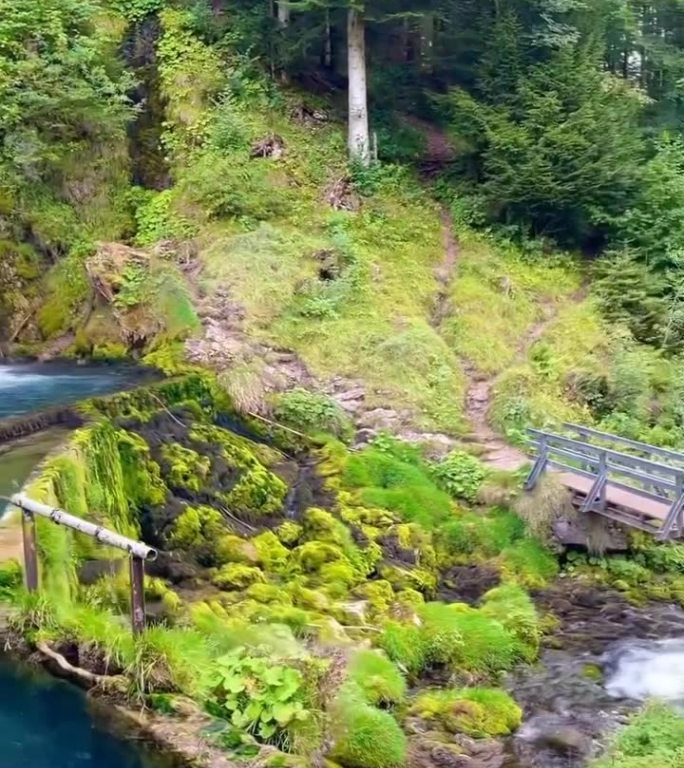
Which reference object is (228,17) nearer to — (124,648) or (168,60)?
(168,60)

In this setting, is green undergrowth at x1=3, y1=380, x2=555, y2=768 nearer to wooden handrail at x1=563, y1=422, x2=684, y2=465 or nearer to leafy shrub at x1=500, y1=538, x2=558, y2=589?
leafy shrub at x1=500, y1=538, x2=558, y2=589

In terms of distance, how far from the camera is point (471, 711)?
9.68 m

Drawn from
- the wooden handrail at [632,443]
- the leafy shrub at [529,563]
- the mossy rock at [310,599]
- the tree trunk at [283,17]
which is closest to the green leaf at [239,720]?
the mossy rock at [310,599]

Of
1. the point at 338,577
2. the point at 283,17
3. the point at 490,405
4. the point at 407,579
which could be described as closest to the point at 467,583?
the point at 407,579

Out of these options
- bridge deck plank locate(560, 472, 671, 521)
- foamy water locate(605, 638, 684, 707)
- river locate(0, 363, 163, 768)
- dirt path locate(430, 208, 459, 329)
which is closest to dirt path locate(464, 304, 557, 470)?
bridge deck plank locate(560, 472, 671, 521)

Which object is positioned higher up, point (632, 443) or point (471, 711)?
point (632, 443)

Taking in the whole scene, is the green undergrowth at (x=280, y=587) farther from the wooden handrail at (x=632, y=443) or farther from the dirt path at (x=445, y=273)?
the dirt path at (x=445, y=273)

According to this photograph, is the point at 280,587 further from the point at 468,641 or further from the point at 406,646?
the point at 468,641

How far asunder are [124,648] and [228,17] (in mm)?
19551

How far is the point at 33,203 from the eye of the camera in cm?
2061

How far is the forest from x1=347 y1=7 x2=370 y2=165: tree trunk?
7 centimetres

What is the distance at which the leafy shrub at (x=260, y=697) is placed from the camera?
7305 mm

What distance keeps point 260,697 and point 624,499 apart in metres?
8.12

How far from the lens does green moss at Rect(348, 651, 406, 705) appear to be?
950 cm
